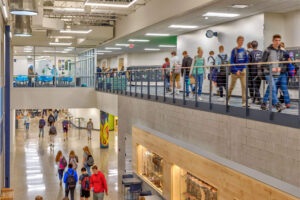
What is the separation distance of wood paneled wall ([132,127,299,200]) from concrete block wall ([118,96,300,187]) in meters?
0.26

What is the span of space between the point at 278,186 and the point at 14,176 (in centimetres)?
1277

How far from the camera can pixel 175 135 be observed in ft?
32.7

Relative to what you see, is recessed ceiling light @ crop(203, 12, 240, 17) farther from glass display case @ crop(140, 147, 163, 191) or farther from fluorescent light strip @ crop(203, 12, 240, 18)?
glass display case @ crop(140, 147, 163, 191)

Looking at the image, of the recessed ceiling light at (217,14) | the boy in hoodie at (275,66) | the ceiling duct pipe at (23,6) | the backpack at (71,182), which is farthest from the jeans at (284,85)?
the backpack at (71,182)

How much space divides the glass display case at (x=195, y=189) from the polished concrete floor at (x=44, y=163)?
13.3 ft

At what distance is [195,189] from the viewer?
28.3ft

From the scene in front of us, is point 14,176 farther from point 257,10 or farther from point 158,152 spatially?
point 257,10

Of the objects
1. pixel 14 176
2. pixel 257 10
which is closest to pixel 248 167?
pixel 257 10

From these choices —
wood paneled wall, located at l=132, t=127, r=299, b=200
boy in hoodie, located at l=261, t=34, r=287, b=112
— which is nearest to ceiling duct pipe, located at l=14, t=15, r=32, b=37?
wood paneled wall, located at l=132, t=127, r=299, b=200

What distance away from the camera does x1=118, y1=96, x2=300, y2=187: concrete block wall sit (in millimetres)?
5559

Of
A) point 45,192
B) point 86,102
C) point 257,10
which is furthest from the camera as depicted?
point 86,102

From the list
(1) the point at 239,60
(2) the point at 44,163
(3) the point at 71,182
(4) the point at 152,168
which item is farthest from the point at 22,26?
(2) the point at 44,163

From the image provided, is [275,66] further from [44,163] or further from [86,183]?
[44,163]

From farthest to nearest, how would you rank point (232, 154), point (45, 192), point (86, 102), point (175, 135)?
point (86, 102), point (45, 192), point (175, 135), point (232, 154)
